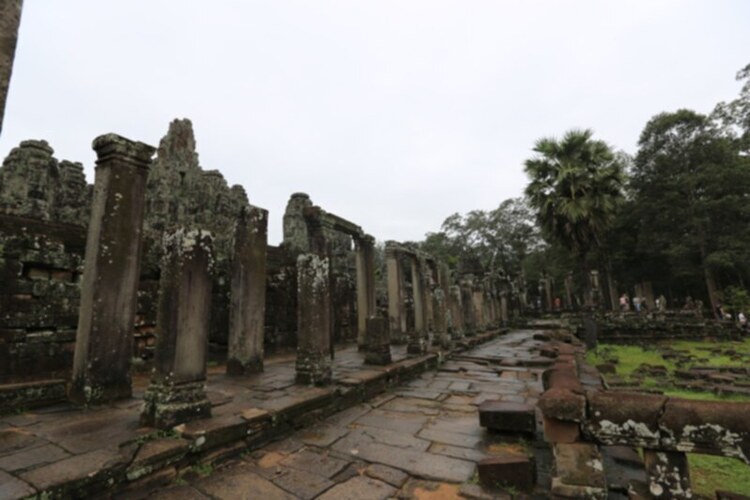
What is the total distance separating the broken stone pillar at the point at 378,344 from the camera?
6.37 metres

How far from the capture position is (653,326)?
16.0m

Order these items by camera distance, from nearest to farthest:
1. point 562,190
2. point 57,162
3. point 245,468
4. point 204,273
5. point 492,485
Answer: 1. point 492,485
2. point 245,468
3. point 204,273
4. point 57,162
5. point 562,190

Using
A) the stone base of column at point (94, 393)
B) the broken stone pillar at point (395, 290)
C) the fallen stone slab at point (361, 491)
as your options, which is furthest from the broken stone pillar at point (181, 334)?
the broken stone pillar at point (395, 290)

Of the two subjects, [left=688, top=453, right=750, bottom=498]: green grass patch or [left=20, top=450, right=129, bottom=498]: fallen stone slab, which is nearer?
[left=20, top=450, right=129, bottom=498]: fallen stone slab

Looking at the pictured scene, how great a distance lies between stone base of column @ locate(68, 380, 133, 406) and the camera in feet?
12.2

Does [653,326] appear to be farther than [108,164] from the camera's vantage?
Yes

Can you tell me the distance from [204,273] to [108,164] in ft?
5.62

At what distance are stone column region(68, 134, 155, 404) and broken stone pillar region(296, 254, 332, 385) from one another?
6.64 feet

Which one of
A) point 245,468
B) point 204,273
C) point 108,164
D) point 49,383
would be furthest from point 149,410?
point 108,164

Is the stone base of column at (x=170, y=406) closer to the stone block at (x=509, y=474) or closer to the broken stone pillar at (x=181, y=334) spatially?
the broken stone pillar at (x=181, y=334)

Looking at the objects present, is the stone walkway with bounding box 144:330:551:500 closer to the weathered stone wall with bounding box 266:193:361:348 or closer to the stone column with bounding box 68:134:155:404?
the stone column with bounding box 68:134:155:404

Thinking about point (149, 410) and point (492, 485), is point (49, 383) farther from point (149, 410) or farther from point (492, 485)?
point (492, 485)

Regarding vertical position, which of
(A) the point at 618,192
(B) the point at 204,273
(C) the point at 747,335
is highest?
(A) the point at 618,192

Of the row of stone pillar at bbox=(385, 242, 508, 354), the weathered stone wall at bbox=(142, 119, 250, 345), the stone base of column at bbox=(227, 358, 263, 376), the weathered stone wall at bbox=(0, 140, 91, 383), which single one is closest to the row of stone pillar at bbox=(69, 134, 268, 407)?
the weathered stone wall at bbox=(0, 140, 91, 383)
